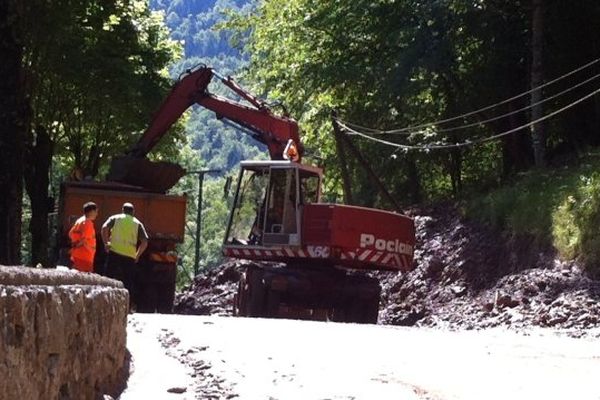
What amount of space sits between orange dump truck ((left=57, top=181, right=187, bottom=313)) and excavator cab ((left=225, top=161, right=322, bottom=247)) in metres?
1.80

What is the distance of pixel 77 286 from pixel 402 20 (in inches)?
959

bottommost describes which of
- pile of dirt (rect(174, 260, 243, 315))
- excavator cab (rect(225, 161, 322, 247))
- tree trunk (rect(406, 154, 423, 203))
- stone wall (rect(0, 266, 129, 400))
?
pile of dirt (rect(174, 260, 243, 315))

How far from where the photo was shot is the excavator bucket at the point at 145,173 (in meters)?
24.9

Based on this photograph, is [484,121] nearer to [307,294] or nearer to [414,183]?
[414,183]

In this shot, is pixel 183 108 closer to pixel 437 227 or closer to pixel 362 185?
pixel 437 227

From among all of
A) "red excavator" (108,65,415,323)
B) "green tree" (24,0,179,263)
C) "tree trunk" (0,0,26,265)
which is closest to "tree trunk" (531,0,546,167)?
"red excavator" (108,65,415,323)

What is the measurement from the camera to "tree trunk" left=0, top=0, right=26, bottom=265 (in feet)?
48.5

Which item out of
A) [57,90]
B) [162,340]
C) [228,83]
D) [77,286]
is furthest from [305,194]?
[77,286]

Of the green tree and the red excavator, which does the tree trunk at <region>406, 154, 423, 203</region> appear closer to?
the green tree

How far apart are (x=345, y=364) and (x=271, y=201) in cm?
1198

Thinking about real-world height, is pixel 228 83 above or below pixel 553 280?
above

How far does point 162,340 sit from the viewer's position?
1250 cm

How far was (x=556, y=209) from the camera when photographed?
72.3 ft

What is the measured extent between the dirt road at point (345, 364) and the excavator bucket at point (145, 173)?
1063 centimetres
